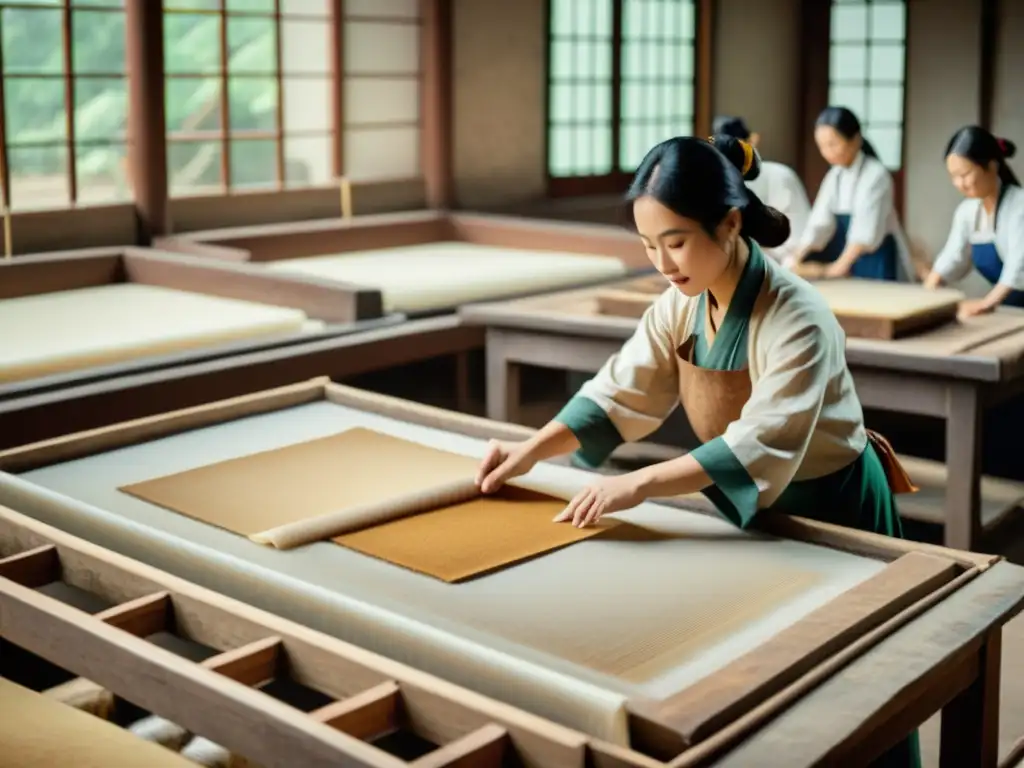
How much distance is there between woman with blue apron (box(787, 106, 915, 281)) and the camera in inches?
204

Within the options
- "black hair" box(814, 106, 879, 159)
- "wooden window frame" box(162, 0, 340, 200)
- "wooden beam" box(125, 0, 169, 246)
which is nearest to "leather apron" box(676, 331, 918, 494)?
"black hair" box(814, 106, 879, 159)

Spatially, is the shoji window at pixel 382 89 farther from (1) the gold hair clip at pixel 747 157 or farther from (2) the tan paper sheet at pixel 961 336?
(1) the gold hair clip at pixel 747 157

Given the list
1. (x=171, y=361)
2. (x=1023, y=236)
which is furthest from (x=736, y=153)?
(x=1023, y=236)

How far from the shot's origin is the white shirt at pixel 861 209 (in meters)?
5.24

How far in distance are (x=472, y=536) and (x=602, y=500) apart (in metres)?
0.20

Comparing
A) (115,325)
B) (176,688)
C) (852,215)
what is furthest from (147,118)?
(176,688)

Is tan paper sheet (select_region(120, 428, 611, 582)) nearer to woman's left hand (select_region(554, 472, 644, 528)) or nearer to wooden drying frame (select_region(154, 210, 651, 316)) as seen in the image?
woman's left hand (select_region(554, 472, 644, 528))

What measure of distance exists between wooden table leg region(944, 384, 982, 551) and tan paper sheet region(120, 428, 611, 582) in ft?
Result: 5.31

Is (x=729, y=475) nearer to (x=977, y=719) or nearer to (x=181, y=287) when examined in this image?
(x=977, y=719)

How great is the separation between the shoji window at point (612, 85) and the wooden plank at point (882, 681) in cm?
562

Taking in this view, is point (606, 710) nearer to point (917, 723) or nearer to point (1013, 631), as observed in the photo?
point (917, 723)

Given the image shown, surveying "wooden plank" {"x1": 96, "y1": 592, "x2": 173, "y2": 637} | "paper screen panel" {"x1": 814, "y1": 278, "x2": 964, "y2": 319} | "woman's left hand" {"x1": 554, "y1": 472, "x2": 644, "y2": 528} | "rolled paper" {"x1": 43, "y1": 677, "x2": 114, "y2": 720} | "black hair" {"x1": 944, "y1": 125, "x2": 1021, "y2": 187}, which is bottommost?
"rolled paper" {"x1": 43, "y1": 677, "x2": 114, "y2": 720}

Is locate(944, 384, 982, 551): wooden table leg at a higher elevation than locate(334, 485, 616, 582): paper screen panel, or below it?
below

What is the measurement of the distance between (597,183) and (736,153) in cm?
551
